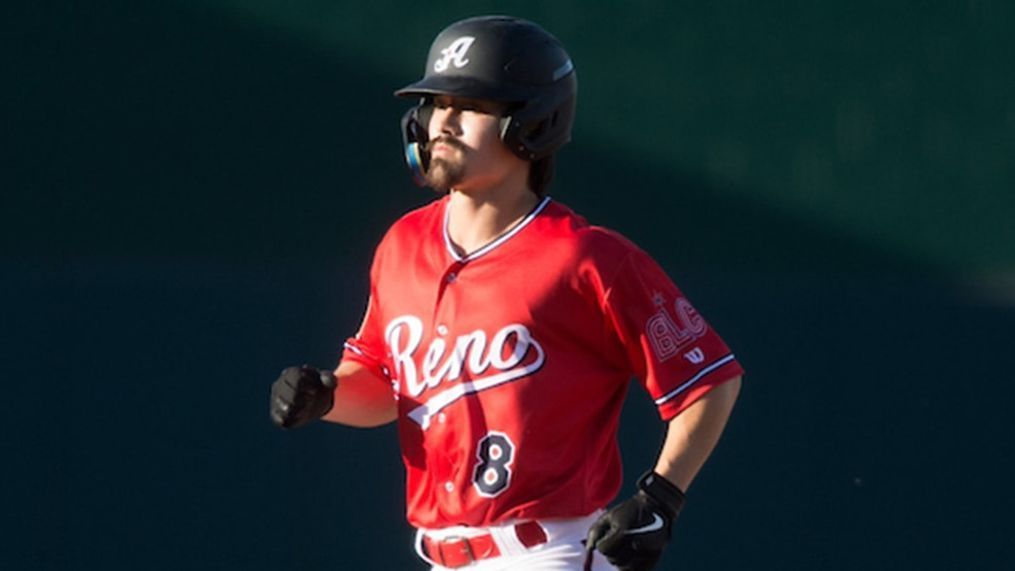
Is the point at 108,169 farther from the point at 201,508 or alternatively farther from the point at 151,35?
the point at 201,508

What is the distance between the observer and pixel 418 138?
421 centimetres

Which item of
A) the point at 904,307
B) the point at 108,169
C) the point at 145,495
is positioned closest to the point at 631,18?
the point at 904,307

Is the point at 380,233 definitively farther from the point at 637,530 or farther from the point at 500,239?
the point at 637,530

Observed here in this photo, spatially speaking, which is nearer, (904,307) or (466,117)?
(466,117)

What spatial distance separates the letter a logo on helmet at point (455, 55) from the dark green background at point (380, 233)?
2107mm

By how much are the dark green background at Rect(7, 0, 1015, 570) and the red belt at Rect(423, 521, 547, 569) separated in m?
2.09

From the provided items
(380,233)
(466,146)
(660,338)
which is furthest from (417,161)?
(380,233)

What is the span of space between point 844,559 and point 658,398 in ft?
8.33

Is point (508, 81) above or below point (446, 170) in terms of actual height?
above

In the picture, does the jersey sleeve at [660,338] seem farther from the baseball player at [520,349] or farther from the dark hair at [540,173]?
the dark hair at [540,173]

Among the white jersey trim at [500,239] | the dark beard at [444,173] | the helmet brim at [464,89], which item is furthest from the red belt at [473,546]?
the helmet brim at [464,89]

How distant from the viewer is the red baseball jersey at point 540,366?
3.99m

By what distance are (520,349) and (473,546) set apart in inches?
15.2

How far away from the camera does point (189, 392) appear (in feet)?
20.3
